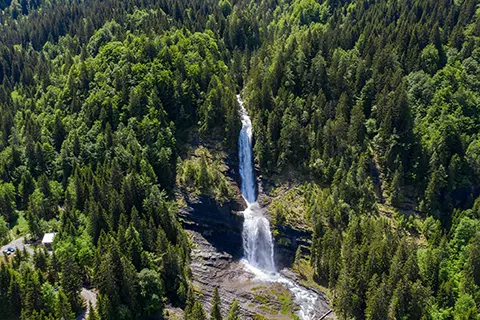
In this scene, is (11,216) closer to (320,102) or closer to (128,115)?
(128,115)

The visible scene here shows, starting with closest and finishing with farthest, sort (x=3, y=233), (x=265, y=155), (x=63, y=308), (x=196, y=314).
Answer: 1. (x=63, y=308)
2. (x=196, y=314)
3. (x=3, y=233)
4. (x=265, y=155)

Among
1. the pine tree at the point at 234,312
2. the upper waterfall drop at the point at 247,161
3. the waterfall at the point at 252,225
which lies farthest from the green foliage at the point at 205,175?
the pine tree at the point at 234,312

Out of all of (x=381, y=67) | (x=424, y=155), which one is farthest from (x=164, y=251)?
(x=381, y=67)

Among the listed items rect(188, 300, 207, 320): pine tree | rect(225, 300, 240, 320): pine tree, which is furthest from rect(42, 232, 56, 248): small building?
rect(225, 300, 240, 320): pine tree

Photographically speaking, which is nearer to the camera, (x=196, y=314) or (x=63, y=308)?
(x=63, y=308)

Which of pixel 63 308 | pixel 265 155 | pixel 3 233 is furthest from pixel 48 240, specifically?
pixel 265 155

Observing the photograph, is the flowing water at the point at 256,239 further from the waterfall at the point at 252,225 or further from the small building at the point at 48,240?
the small building at the point at 48,240

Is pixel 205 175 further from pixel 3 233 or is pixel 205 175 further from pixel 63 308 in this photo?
pixel 3 233
